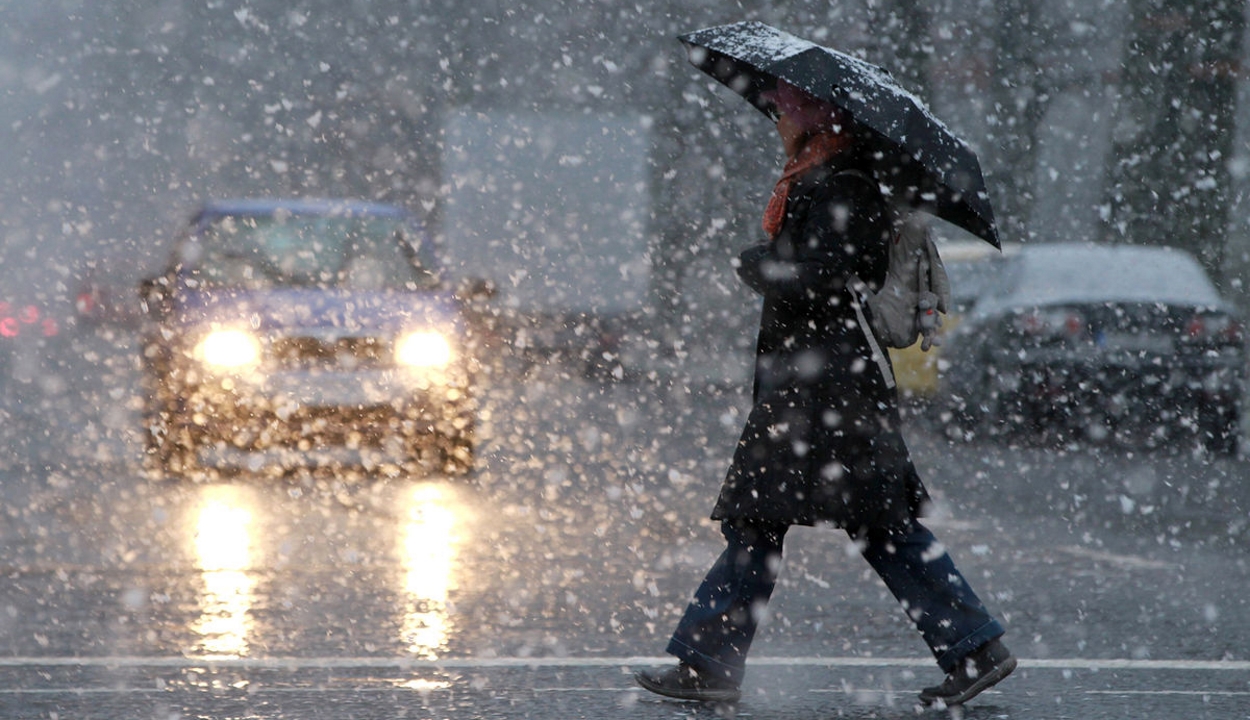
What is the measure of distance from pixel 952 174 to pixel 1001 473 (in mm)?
6575

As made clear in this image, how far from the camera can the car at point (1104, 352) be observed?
1277cm

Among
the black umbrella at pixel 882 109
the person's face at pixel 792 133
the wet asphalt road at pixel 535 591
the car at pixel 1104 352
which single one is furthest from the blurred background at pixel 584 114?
the person's face at pixel 792 133

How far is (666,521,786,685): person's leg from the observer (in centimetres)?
487

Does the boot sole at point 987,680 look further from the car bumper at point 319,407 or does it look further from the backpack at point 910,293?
the car bumper at point 319,407

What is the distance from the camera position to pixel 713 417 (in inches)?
601

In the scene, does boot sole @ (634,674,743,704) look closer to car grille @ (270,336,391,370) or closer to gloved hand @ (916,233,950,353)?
gloved hand @ (916,233,950,353)

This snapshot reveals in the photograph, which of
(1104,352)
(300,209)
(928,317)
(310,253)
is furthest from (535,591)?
(1104,352)

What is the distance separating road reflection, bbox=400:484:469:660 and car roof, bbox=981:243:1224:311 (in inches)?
205

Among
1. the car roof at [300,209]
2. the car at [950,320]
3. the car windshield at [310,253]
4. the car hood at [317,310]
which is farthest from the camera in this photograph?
the car at [950,320]

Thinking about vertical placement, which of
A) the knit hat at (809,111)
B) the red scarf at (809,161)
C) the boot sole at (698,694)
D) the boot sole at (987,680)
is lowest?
the boot sole at (698,694)

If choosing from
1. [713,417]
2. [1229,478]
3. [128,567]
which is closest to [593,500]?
[128,567]

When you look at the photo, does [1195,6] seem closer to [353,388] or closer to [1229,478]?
[1229,478]

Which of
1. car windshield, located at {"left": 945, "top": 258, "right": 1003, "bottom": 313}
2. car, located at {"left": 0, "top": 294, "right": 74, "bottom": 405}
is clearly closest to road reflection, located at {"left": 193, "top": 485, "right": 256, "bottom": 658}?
car windshield, located at {"left": 945, "top": 258, "right": 1003, "bottom": 313}

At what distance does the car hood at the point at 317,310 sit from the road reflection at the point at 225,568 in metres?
0.99
